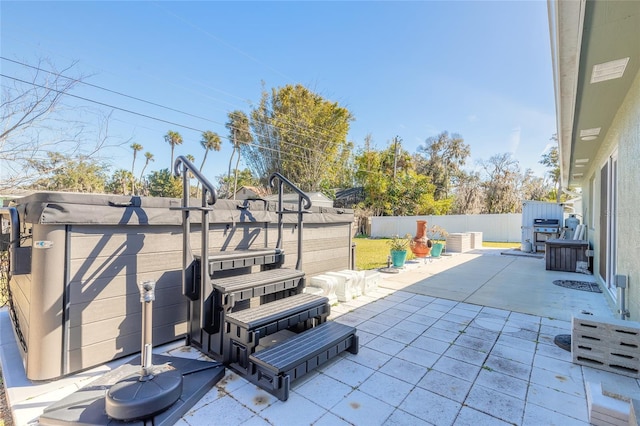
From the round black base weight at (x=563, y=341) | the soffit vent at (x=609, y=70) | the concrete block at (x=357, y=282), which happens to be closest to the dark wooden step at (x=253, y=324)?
the concrete block at (x=357, y=282)

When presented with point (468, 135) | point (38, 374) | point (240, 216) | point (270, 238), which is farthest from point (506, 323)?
point (468, 135)

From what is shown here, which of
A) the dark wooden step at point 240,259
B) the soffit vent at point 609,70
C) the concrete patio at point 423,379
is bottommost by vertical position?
the concrete patio at point 423,379

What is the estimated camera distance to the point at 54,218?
1.96m

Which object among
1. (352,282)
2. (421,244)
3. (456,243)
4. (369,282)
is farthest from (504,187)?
(352,282)

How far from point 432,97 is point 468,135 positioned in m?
11.1

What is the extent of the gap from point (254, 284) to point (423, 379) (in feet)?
5.07

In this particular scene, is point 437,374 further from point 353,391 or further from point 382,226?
point 382,226

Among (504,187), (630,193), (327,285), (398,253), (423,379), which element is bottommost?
(423,379)

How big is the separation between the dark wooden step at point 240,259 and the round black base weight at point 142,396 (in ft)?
2.87

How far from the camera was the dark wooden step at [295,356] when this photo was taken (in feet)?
6.13

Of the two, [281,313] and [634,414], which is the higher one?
[281,313]

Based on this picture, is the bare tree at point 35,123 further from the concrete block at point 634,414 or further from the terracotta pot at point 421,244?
the concrete block at point 634,414

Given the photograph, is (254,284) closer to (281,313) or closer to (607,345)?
(281,313)

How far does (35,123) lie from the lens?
18.1 ft
